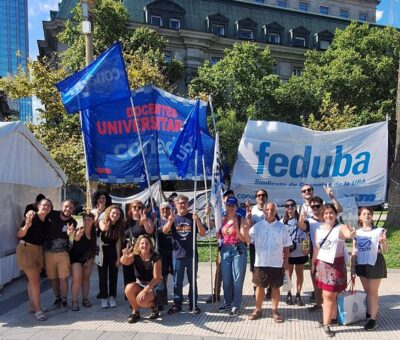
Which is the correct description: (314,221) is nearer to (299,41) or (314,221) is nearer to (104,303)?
(104,303)

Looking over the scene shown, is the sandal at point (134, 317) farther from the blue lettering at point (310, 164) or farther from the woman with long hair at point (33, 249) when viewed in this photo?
the blue lettering at point (310, 164)

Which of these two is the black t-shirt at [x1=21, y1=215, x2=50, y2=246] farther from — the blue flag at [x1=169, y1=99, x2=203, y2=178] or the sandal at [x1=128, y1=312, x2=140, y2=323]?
the blue flag at [x1=169, y1=99, x2=203, y2=178]

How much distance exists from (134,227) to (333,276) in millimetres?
2830

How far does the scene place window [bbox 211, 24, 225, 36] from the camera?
46.2 metres

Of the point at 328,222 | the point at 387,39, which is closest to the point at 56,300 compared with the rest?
the point at 328,222

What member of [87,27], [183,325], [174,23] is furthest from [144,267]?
[174,23]

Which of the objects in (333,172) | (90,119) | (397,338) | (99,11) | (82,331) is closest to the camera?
(397,338)

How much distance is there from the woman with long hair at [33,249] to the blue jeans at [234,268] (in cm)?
256

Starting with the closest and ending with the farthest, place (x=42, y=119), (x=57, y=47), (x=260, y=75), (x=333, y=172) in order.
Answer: (x=333, y=172)
(x=42, y=119)
(x=260, y=75)
(x=57, y=47)

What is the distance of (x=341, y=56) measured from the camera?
32719 millimetres

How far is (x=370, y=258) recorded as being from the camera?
5688 mm

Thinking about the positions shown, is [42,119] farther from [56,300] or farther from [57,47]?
[57,47]

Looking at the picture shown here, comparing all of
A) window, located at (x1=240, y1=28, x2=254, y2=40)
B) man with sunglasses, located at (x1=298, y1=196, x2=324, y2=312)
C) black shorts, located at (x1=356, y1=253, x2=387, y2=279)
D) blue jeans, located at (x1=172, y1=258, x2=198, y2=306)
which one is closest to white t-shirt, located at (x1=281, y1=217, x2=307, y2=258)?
man with sunglasses, located at (x1=298, y1=196, x2=324, y2=312)

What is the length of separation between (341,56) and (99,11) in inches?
673
